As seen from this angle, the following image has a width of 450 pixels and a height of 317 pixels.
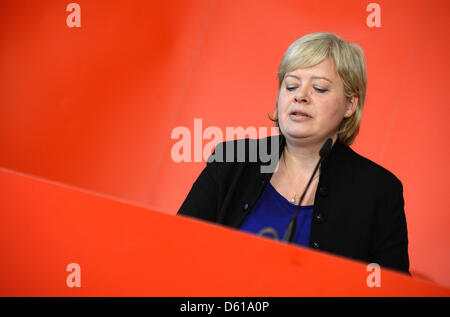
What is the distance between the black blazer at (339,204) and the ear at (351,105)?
10 centimetres

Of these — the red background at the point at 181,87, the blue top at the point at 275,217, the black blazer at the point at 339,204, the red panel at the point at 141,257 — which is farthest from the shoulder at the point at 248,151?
the red background at the point at 181,87

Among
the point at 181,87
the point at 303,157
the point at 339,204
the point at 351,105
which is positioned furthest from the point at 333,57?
the point at 181,87

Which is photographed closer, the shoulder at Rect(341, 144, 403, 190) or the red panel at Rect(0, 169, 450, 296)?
the red panel at Rect(0, 169, 450, 296)

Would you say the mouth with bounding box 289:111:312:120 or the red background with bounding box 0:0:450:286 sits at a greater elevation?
the red background with bounding box 0:0:450:286

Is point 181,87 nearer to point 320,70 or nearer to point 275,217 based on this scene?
point 320,70

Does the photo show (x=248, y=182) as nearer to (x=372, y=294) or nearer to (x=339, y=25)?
(x=372, y=294)

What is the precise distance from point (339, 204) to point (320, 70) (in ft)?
1.16

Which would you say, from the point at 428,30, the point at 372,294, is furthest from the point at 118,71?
the point at 372,294

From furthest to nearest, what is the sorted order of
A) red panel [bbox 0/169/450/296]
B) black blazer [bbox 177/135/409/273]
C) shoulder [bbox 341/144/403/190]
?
1. shoulder [bbox 341/144/403/190]
2. black blazer [bbox 177/135/409/273]
3. red panel [bbox 0/169/450/296]

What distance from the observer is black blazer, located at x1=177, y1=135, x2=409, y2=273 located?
3.79ft

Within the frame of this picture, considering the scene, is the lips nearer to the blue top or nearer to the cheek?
the cheek

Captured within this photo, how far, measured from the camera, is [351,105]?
1.35 metres

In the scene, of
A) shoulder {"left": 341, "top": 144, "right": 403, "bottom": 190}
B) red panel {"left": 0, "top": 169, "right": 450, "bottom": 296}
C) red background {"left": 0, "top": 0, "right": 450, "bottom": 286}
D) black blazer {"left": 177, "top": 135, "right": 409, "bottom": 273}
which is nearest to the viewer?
red panel {"left": 0, "top": 169, "right": 450, "bottom": 296}

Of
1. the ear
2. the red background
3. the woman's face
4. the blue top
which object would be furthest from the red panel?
the red background
